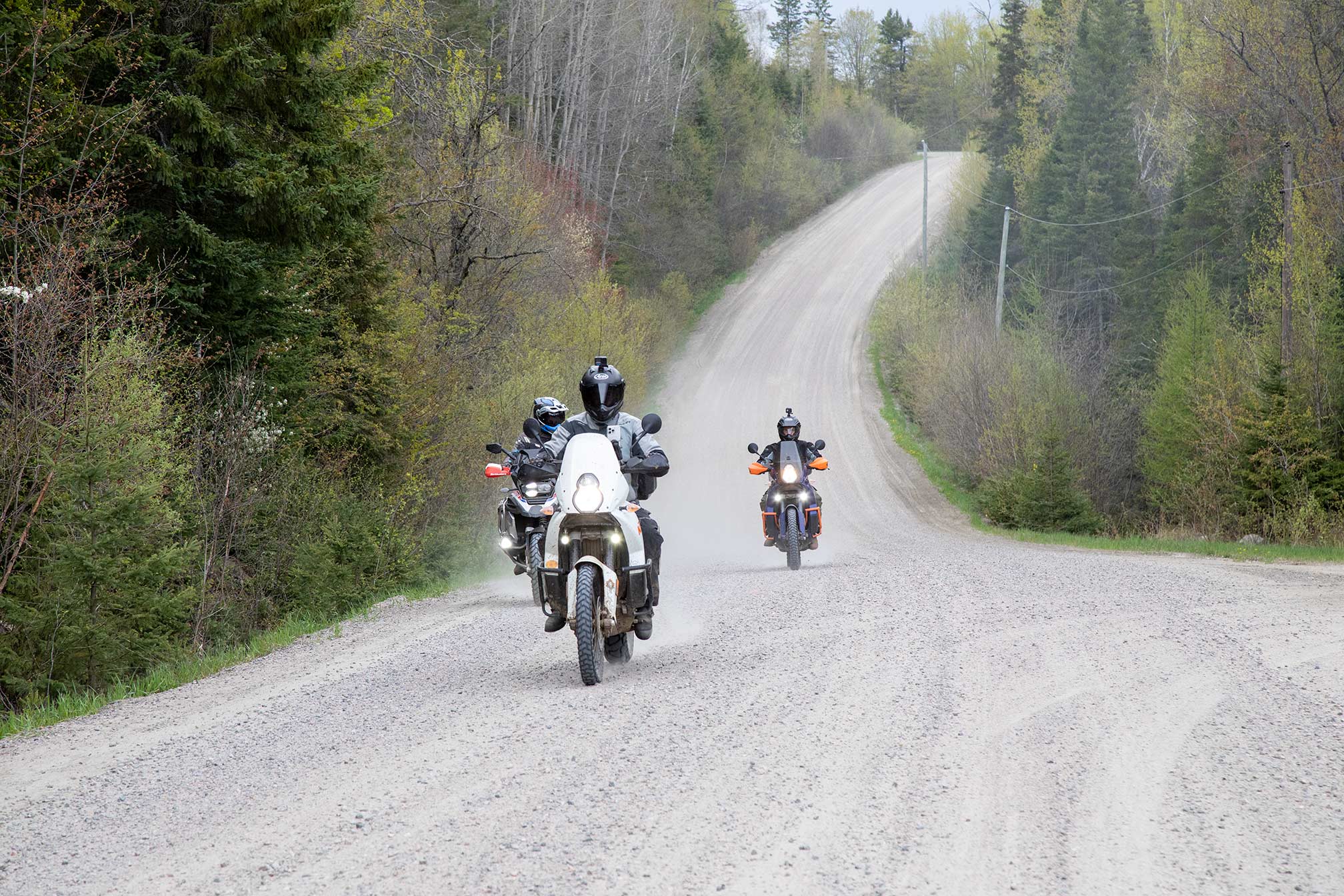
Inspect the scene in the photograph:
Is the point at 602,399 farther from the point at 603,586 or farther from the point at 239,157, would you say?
the point at 239,157

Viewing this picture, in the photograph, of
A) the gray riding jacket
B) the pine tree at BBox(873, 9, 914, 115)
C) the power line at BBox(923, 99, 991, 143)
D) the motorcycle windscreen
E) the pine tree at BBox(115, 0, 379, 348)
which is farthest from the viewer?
the pine tree at BBox(873, 9, 914, 115)

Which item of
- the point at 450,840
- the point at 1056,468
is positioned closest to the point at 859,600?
the point at 450,840

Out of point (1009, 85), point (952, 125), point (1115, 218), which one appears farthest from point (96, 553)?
point (952, 125)

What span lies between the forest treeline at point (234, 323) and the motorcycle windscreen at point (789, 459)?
5610 millimetres

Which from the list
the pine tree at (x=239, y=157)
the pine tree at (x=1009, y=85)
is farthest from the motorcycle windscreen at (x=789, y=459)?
the pine tree at (x=1009, y=85)

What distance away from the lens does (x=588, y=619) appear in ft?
26.7

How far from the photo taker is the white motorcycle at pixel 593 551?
8.18 meters

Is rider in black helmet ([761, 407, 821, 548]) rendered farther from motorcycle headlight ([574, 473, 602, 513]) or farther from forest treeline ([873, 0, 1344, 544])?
forest treeline ([873, 0, 1344, 544])

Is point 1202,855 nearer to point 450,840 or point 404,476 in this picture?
point 450,840

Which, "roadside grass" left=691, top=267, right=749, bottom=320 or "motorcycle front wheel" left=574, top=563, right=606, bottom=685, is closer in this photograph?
"motorcycle front wheel" left=574, top=563, right=606, bottom=685

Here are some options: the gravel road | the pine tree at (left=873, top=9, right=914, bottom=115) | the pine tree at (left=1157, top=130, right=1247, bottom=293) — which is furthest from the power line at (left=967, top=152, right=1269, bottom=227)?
the pine tree at (left=873, top=9, right=914, bottom=115)

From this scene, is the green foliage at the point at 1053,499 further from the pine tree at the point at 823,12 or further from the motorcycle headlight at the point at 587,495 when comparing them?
the pine tree at the point at 823,12

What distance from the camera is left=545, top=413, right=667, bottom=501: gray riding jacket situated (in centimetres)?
915

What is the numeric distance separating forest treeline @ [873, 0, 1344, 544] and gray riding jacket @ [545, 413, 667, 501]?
62.6ft
